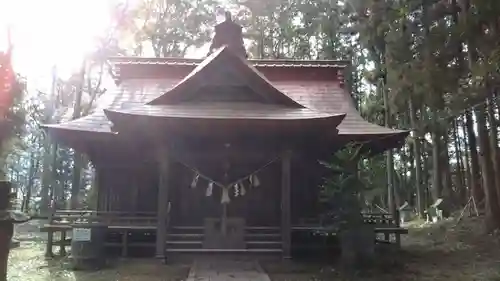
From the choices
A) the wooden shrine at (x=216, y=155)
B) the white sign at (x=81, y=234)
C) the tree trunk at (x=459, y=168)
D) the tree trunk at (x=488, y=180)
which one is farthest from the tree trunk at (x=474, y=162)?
the white sign at (x=81, y=234)

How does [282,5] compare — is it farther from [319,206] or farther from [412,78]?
[319,206]

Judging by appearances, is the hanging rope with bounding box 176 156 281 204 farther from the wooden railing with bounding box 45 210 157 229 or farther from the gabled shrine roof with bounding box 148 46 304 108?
the gabled shrine roof with bounding box 148 46 304 108

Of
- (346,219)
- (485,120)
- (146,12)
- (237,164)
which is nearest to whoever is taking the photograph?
(346,219)

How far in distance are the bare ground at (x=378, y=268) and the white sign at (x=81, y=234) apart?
0.71 meters

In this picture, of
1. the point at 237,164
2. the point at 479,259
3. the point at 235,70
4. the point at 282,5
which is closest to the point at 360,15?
the point at 282,5

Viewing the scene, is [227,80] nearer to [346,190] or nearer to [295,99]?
[295,99]

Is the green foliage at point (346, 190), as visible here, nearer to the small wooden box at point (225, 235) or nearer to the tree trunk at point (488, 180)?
the small wooden box at point (225, 235)

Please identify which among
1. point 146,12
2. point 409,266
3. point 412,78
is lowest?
point 409,266

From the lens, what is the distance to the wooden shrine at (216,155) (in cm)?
1068

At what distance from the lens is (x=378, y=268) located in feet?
31.0

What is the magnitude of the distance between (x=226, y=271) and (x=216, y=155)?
3.20 meters

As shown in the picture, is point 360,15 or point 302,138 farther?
point 360,15

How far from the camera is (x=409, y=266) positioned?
33.1 ft

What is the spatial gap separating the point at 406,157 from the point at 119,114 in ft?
73.5
